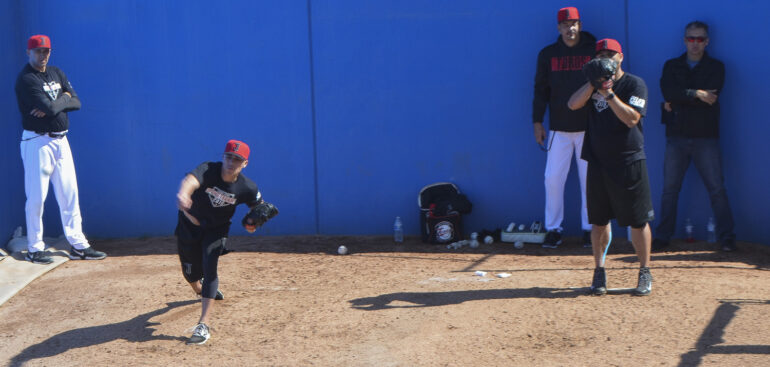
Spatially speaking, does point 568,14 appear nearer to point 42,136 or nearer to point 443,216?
point 443,216

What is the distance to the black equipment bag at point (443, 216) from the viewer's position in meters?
9.45

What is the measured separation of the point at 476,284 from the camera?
7.66 m

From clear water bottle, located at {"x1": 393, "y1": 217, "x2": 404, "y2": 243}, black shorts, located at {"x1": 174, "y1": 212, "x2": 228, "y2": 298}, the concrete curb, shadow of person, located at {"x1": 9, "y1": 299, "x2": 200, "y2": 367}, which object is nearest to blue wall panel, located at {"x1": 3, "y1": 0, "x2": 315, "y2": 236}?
clear water bottle, located at {"x1": 393, "y1": 217, "x2": 404, "y2": 243}

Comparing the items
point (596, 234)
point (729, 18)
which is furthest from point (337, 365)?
point (729, 18)

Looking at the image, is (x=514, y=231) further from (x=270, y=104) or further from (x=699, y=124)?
(x=270, y=104)

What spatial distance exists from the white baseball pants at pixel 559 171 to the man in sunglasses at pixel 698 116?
0.92m

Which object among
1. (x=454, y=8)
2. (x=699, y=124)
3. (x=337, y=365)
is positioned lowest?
(x=337, y=365)

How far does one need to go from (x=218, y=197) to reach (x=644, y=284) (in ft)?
11.7

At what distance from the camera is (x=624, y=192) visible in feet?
22.6

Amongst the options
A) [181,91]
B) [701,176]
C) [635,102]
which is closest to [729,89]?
[701,176]

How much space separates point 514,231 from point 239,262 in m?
3.07

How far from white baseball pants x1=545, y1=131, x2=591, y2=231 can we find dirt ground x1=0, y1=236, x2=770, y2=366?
0.39m

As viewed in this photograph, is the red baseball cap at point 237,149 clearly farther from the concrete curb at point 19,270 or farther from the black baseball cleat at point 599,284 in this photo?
the black baseball cleat at point 599,284

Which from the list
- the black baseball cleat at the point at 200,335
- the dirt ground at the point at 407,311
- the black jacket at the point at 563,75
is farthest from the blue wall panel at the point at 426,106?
the black baseball cleat at the point at 200,335
